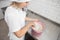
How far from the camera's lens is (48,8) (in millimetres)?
1203

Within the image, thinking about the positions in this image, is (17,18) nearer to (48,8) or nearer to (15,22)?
(15,22)

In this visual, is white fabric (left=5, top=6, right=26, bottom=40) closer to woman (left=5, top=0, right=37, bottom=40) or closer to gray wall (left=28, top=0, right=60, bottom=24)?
woman (left=5, top=0, right=37, bottom=40)

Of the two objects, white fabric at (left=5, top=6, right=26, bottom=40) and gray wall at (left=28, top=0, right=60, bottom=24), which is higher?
white fabric at (left=5, top=6, right=26, bottom=40)

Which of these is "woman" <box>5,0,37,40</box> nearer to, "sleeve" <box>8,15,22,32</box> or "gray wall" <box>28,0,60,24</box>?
"sleeve" <box>8,15,22,32</box>

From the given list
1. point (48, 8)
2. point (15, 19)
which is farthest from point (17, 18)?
point (48, 8)

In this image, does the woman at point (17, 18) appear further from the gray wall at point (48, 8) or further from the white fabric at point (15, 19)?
the gray wall at point (48, 8)

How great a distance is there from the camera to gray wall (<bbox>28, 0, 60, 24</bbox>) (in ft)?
3.68

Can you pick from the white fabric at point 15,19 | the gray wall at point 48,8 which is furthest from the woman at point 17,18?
the gray wall at point 48,8

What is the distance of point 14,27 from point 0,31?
1259mm

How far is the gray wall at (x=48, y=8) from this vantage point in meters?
1.12

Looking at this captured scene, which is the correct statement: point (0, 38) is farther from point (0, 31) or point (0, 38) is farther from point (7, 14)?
point (7, 14)

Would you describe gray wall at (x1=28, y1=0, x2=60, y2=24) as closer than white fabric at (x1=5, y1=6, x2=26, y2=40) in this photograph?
No

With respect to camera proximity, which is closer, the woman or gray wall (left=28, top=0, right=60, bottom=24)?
the woman

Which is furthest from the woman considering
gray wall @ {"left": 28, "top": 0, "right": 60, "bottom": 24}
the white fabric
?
gray wall @ {"left": 28, "top": 0, "right": 60, "bottom": 24}
